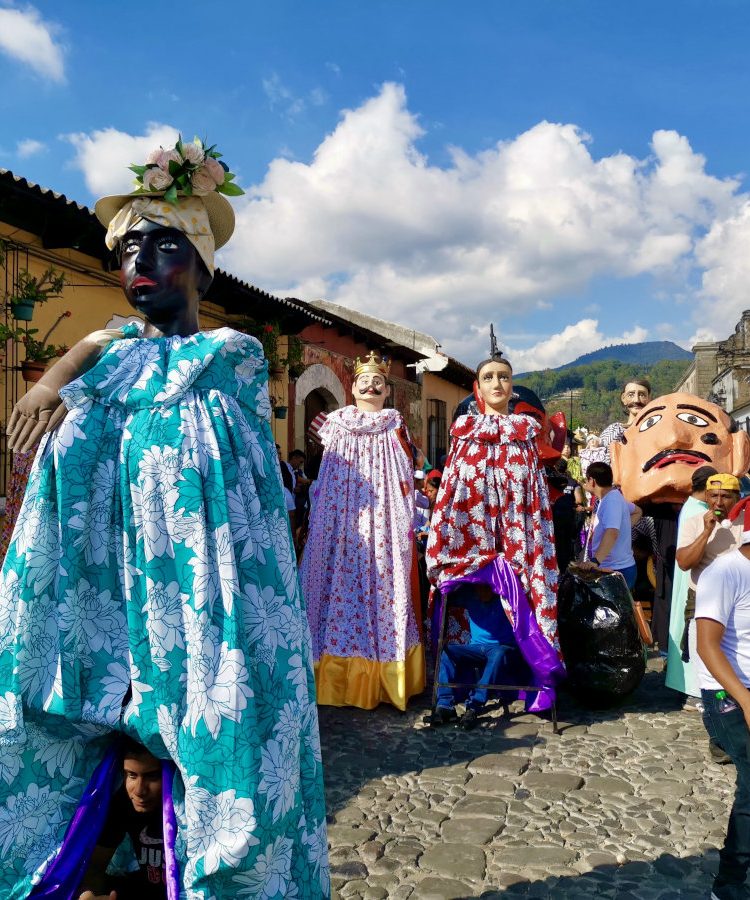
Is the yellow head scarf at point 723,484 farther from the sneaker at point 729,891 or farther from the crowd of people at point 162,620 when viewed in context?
the sneaker at point 729,891

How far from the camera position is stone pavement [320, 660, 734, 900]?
2.90m

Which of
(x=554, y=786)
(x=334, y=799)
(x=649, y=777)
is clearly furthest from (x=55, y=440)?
(x=649, y=777)

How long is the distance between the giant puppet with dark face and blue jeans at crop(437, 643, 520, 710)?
191 cm

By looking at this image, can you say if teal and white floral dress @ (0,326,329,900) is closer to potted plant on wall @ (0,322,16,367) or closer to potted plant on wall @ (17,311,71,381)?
potted plant on wall @ (17,311,71,381)

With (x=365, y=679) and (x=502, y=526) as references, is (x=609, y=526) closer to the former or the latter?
(x=502, y=526)

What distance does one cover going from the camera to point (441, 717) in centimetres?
470

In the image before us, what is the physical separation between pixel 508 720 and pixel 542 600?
792 mm

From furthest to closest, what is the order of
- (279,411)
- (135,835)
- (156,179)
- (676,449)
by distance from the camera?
(279,411) < (676,449) < (156,179) < (135,835)

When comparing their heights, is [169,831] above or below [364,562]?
below

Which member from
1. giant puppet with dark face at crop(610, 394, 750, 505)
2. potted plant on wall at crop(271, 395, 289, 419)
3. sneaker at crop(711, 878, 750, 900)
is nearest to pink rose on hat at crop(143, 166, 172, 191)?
sneaker at crop(711, 878, 750, 900)

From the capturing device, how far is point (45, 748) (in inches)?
74.0

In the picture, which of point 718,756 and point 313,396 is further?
point 313,396

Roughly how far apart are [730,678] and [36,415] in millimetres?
2224

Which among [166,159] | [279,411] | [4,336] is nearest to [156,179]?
[166,159]
